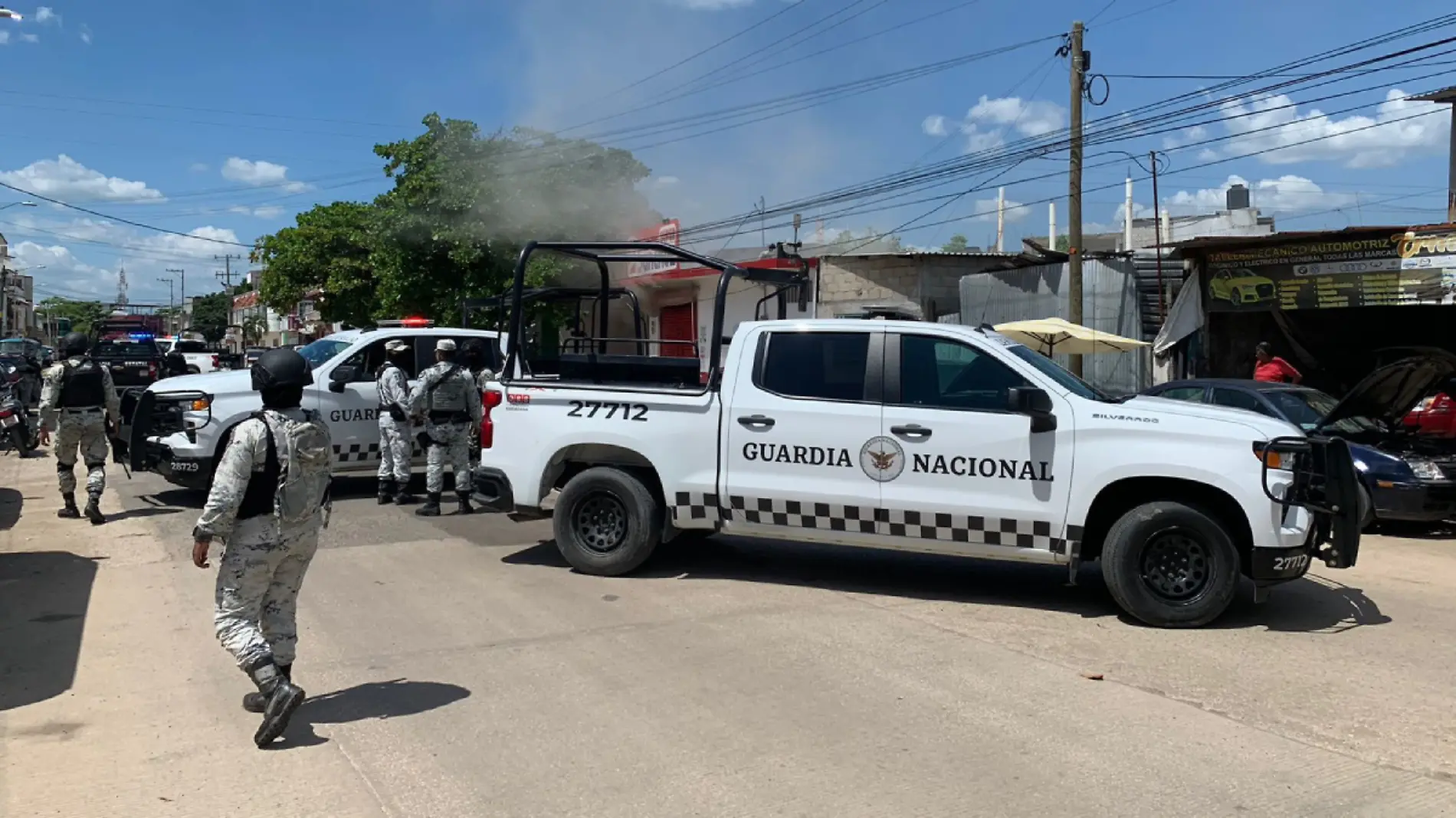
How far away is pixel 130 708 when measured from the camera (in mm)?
4977

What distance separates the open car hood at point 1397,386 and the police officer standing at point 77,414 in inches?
420

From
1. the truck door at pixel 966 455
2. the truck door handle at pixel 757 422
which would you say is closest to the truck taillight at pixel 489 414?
the truck door handle at pixel 757 422

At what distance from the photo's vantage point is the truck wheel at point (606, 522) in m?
7.64

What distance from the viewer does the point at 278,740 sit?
4.55 metres

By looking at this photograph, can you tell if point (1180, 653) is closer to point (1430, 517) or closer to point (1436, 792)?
point (1436, 792)

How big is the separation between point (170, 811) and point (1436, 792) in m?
4.60

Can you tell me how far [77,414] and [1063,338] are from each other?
12.5 meters

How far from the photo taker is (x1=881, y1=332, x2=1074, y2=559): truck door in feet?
21.6

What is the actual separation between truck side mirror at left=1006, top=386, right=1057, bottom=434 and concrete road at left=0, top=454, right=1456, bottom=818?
1205 millimetres

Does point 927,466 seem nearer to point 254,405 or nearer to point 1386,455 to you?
point 1386,455

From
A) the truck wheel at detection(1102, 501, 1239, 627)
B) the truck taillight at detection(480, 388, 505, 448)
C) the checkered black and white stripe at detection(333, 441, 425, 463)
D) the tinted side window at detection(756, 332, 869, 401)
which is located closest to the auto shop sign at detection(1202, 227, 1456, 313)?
the truck wheel at detection(1102, 501, 1239, 627)

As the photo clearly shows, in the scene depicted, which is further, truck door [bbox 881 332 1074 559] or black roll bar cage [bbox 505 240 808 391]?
black roll bar cage [bbox 505 240 808 391]

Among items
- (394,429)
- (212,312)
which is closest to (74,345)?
(394,429)

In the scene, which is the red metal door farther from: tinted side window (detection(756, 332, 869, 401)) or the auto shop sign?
tinted side window (detection(756, 332, 869, 401))
